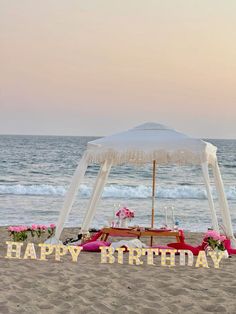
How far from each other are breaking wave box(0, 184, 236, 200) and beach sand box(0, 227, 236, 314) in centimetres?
1777

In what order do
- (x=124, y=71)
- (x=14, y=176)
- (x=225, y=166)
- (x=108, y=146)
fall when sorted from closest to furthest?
1. (x=108, y=146)
2. (x=124, y=71)
3. (x=14, y=176)
4. (x=225, y=166)

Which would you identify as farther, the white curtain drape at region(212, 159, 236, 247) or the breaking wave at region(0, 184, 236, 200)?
the breaking wave at region(0, 184, 236, 200)

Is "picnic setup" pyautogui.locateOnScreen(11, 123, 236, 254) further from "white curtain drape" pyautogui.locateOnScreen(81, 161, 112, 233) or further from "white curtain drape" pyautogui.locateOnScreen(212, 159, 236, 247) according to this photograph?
"white curtain drape" pyautogui.locateOnScreen(81, 161, 112, 233)

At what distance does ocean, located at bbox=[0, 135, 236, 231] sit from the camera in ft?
55.4

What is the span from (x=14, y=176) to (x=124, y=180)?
723cm

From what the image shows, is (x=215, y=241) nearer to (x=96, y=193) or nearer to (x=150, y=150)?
(x=150, y=150)

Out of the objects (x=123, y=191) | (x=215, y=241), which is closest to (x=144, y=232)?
(x=215, y=241)

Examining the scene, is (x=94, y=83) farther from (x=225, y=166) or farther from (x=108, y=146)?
(x=108, y=146)

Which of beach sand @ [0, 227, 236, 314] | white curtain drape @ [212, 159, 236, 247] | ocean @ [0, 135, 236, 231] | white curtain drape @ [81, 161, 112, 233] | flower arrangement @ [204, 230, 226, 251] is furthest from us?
ocean @ [0, 135, 236, 231]

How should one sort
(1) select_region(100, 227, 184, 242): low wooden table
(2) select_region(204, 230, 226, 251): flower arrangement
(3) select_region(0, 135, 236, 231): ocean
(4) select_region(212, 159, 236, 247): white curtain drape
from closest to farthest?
(2) select_region(204, 230, 226, 251): flower arrangement
(1) select_region(100, 227, 184, 242): low wooden table
(4) select_region(212, 159, 236, 247): white curtain drape
(3) select_region(0, 135, 236, 231): ocean

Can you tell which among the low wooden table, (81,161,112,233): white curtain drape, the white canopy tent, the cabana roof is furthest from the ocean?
the cabana roof

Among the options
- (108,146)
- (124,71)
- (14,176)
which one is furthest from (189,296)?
(14,176)

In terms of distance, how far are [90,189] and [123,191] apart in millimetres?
1618

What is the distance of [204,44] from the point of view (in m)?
20.8
